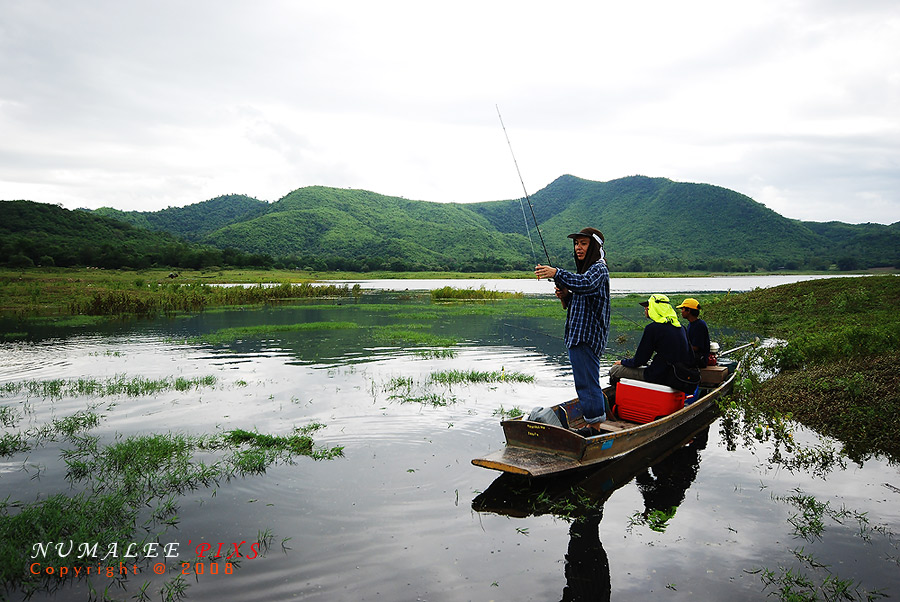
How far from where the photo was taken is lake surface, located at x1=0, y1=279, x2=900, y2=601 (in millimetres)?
5680

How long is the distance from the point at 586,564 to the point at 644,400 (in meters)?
4.95

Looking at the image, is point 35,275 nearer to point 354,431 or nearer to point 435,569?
point 354,431

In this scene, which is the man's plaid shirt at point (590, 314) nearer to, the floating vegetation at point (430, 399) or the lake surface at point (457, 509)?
the lake surface at point (457, 509)

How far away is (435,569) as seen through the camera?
5.94 metres

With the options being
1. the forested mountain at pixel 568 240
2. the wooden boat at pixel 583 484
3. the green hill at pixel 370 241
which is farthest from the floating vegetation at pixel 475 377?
the green hill at pixel 370 241

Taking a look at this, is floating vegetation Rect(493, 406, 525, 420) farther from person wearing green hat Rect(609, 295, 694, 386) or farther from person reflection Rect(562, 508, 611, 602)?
person reflection Rect(562, 508, 611, 602)

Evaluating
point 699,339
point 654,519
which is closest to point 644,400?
point 654,519

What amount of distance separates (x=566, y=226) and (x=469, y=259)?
46.3m

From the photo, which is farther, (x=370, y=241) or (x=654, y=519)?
(x=370, y=241)

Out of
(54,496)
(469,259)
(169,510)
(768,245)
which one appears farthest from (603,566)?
(768,245)

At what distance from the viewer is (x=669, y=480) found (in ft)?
28.9

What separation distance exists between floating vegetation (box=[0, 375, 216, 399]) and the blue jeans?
1179 cm

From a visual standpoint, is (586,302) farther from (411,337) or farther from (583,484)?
(411,337)

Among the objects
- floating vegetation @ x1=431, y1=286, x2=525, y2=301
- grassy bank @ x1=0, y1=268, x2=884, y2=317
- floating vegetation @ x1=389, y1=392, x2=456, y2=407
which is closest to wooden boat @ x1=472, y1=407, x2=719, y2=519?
floating vegetation @ x1=389, y1=392, x2=456, y2=407
